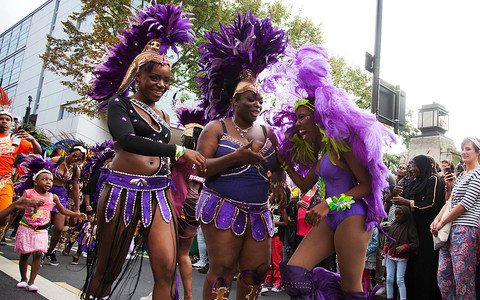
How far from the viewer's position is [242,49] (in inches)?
137

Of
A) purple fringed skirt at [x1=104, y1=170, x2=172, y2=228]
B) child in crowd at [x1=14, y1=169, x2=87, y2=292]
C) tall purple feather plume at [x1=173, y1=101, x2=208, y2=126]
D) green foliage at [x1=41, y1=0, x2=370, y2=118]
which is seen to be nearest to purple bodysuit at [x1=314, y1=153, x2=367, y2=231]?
purple fringed skirt at [x1=104, y1=170, x2=172, y2=228]

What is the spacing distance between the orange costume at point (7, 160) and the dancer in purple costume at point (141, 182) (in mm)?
3190

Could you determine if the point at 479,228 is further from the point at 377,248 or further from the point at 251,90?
the point at 251,90

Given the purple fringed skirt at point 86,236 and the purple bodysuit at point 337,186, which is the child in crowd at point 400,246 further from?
the purple fringed skirt at point 86,236

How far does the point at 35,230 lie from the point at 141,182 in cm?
325

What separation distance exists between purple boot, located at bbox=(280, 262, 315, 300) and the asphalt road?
5.69 ft

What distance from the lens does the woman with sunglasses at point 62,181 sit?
269 inches

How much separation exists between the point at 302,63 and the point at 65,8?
3096 centimetres

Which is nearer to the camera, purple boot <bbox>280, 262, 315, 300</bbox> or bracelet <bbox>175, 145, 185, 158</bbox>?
bracelet <bbox>175, 145, 185, 158</bbox>

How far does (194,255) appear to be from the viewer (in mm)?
9312

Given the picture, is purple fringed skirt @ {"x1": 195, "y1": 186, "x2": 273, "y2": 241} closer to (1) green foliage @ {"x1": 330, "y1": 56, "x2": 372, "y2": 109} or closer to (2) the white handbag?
(2) the white handbag

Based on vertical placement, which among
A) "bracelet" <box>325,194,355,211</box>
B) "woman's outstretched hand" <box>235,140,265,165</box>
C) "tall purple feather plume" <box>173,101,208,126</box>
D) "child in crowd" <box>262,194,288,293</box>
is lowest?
"child in crowd" <box>262,194,288,293</box>

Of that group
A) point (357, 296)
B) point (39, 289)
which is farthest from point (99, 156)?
point (357, 296)

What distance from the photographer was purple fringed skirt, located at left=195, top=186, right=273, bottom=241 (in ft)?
9.81
